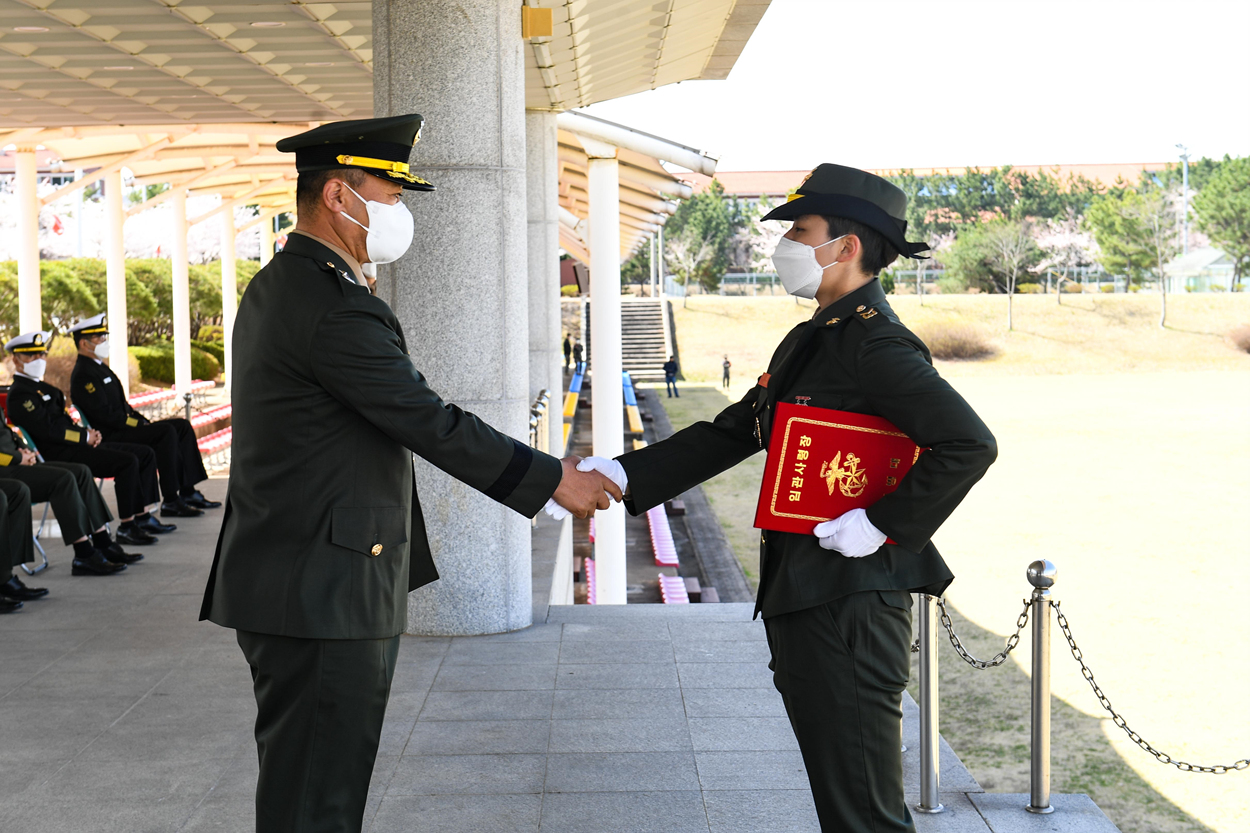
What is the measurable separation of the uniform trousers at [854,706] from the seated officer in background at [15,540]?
18.6 ft

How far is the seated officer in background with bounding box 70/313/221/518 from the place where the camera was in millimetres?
9227

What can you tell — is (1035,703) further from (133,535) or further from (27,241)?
(27,241)

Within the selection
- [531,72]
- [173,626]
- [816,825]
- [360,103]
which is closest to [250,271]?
[360,103]

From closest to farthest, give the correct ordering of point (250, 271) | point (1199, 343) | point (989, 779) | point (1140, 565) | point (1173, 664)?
point (989, 779)
point (1173, 664)
point (1140, 565)
point (250, 271)
point (1199, 343)

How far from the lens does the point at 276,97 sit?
509 inches

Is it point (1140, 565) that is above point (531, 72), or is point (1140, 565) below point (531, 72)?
below

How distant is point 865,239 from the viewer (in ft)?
9.70

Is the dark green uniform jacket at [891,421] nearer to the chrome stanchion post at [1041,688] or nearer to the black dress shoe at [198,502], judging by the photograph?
the chrome stanchion post at [1041,688]

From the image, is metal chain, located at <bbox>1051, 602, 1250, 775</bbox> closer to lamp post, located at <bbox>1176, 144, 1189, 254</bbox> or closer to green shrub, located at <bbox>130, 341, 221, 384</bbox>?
green shrub, located at <bbox>130, 341, 221, 384</bbox>

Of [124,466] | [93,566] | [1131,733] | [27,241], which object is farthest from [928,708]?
[27,241]

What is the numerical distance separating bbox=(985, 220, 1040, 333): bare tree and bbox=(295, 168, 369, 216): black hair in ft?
192

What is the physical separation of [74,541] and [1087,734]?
6689 mm

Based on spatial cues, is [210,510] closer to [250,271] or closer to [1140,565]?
[1140,565]

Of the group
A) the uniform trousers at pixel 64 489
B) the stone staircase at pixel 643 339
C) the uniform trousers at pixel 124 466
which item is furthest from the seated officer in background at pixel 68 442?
the stone staircase at pixel 643 339
